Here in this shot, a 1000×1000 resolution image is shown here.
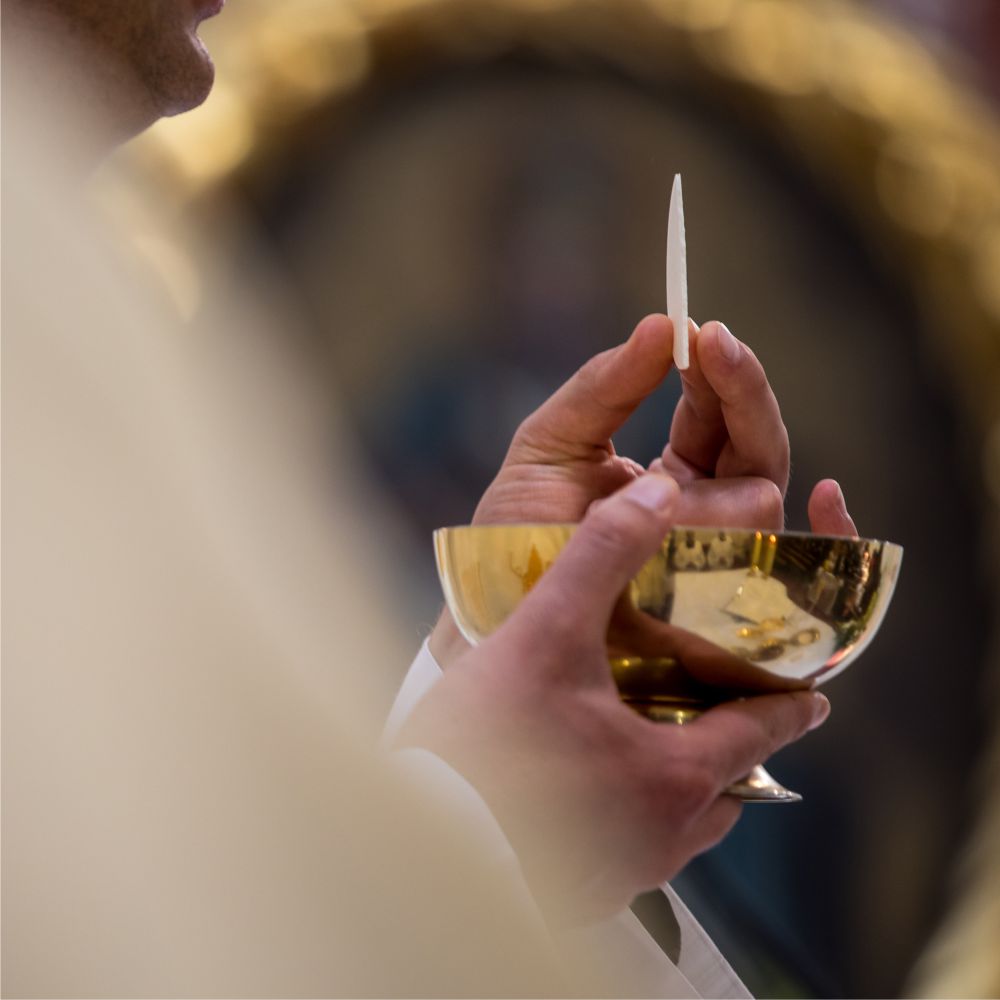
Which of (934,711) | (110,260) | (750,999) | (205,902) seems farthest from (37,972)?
(934,711)

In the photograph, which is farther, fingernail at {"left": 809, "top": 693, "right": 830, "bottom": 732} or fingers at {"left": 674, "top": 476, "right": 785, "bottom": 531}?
fingers at {"left": 674, "top": 476, "right": 785, "bottom": 531}

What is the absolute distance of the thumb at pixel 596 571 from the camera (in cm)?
33

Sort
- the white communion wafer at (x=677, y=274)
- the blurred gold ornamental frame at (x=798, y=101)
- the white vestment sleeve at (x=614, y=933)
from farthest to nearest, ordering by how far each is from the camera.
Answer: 1. the blurred gold ornamental frame at (x=798, y=101)
2. the white communion wafer at (x=677, y=274)
3. the white vestment sleeve at (x=614, y=933)

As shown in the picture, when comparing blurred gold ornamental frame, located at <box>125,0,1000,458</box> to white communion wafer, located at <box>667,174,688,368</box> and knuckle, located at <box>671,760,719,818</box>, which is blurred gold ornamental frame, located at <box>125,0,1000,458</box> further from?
knuckle, located at <box>671,760,719,818</box>

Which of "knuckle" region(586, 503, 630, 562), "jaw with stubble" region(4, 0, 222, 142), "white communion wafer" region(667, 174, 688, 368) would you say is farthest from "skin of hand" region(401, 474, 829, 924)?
"jaw with stubble" region(4, 0, 222, 142)

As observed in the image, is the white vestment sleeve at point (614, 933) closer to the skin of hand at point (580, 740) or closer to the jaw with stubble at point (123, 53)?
the skin of hand at point (580, 740)

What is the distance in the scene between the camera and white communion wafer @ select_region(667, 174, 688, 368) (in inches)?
17.9

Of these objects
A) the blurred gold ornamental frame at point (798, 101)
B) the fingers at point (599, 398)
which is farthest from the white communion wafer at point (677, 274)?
the blurred gold ornamental frame at point (798, 101)

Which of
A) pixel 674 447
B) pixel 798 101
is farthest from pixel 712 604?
pixel 798 101

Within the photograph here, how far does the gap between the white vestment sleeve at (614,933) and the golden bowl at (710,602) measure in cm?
5

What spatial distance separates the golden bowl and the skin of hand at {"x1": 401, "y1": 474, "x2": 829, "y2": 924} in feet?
0.06

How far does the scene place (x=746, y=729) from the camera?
14.6 inches

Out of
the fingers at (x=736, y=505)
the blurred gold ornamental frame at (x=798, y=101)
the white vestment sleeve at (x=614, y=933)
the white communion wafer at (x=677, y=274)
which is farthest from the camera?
the blurred gold ornamental frame at (x=798, y=101)

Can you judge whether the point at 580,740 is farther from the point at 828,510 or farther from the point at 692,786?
the point at 828,510
